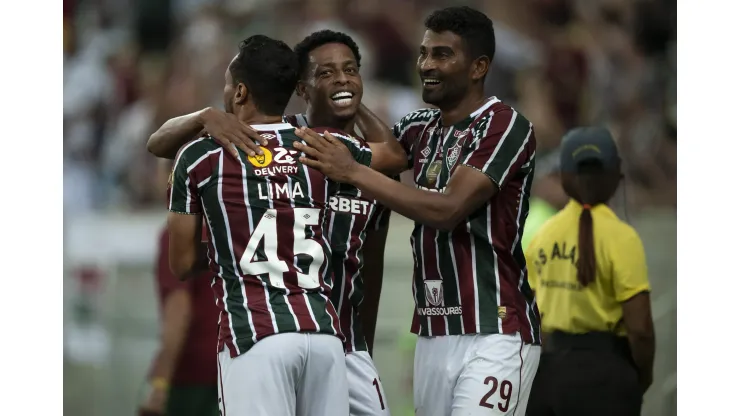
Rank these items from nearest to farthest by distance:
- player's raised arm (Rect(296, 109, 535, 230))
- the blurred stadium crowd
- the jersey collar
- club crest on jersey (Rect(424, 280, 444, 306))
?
player's raised arm (Rect(296, 109, 535, 230))
club crest on jersey (Rect(424, 280, 444, 306))
the jersey collar
the blurred stadium crowd

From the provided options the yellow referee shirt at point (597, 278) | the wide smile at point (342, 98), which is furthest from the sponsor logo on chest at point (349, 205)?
the yellow referee shirt at point (597, 278)

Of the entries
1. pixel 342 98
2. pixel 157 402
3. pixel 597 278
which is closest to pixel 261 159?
pixel 342 98

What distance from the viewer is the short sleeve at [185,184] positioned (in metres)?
2.39

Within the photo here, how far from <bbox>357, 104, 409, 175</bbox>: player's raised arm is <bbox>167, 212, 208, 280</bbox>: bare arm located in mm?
546

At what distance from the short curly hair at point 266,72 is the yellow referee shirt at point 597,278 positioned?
148cm

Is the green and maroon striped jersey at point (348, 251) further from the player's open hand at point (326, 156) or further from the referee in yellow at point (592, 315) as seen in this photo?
the referee in yellow at point (592, 315)

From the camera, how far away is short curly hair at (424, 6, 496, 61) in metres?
2.74

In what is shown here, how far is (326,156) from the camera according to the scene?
2.46 m

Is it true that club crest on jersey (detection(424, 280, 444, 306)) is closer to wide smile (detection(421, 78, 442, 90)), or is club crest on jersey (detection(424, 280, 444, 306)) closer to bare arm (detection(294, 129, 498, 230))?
bare arm (detection(294, 129, 498, 230))

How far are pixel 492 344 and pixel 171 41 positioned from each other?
5.17m

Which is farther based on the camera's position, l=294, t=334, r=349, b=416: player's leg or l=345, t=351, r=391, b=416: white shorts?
l=345, t=351, r=391, b=416: white shorts

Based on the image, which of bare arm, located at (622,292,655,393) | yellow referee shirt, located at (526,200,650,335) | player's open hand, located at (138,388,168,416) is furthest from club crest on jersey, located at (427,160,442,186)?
player's open hand, located at (138,388,168,416)

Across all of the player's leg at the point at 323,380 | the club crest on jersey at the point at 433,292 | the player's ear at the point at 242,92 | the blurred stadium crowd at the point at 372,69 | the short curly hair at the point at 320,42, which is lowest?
the player's leg at the point at 323,380

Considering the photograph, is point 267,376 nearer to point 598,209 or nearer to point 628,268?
point 628,268
